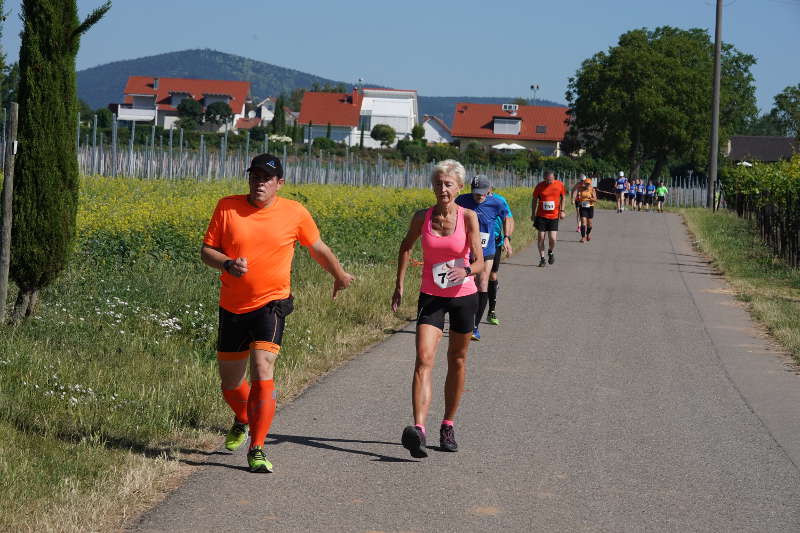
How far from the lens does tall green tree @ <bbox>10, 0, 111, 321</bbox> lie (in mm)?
10469

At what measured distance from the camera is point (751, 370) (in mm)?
11102

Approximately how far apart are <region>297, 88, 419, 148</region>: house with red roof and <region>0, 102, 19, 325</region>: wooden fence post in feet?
401

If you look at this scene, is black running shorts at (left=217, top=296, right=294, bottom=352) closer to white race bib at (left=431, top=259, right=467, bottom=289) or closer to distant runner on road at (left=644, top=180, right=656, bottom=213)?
white race bib at (left=431, top=259, right=467, bottom=289)

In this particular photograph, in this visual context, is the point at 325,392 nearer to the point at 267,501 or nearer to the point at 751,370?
the point at 267,501

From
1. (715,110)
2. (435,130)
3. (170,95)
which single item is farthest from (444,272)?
(435,130)

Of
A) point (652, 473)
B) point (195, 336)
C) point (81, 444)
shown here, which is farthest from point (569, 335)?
point (81, 444)

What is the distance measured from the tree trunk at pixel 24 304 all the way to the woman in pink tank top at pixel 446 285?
15.0 ft

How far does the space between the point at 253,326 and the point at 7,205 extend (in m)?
4.25

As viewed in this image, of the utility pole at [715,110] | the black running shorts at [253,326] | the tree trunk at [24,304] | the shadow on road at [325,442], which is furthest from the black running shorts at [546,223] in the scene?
the utility pole at [715,110]

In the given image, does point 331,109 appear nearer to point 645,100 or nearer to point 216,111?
point 216,111

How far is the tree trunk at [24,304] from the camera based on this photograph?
1069 centimetres

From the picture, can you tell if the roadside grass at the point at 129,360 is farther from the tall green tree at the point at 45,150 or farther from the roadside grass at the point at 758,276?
the roadside grass at the point at 758,276

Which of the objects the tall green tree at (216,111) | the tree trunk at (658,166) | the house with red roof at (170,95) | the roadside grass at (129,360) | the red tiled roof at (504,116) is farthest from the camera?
the house with red roof at (170,95)

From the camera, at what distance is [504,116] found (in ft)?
443
